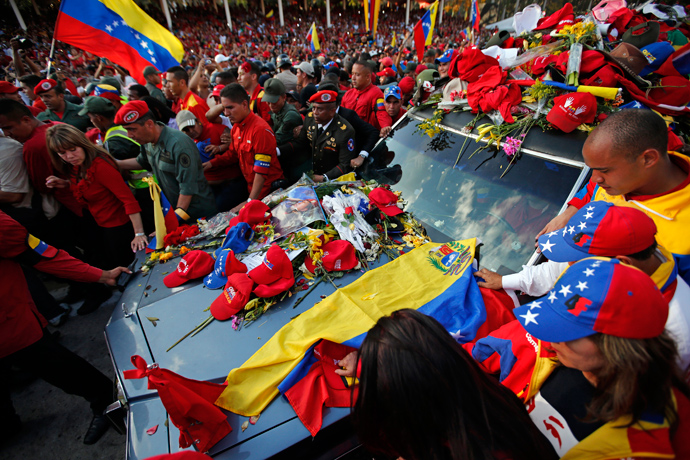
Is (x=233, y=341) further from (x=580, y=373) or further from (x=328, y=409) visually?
(x=580, y=373)

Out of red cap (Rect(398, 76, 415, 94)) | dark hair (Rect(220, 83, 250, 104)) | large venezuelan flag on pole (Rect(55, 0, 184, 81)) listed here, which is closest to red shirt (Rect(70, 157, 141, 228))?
dark hair (Rect(220, 83, 250, 104))

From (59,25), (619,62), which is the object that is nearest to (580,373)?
(619,62)

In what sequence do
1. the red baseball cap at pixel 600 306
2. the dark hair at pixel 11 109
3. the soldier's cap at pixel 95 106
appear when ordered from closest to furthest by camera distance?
the red baseball cap at pixel 600 306
the dark hair at pixel 11 109
the soldier's cap at pixel 95 106

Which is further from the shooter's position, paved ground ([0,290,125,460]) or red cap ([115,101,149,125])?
red cap ([115,101,149,125])

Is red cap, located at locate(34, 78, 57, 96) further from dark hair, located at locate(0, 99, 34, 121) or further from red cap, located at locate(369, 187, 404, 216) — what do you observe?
red cap, located at locate(369, 187, 404, 216)

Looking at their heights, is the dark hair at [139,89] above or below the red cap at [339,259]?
above

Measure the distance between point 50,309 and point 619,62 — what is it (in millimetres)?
5739

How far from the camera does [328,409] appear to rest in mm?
1502

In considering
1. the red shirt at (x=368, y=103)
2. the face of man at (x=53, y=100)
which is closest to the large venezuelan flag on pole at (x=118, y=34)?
the face of man at (x=53, y=100)

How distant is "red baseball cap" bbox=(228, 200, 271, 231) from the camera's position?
2.75 m

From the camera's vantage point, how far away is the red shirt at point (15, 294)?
2.12m

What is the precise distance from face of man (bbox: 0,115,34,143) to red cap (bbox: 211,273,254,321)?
3.49 metres

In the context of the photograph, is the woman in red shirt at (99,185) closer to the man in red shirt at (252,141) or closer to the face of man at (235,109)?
the man in red shirt at (252,141)

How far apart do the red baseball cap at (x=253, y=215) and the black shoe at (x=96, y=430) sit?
1994 millimetres
